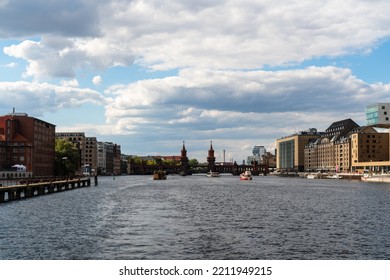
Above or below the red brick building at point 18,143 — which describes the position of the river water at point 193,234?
below

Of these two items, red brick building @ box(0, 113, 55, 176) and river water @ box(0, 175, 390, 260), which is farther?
red brick building @ box(0, 113, 55, 176)

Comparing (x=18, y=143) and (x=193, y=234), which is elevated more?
(x=18, y=143)

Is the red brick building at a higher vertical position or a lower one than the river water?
higher

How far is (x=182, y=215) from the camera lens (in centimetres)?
6806

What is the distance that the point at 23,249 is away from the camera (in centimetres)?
4125

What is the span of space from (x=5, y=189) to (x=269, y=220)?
49.8m

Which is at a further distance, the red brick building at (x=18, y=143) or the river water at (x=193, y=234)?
the red brick building at (x=18, y=143)

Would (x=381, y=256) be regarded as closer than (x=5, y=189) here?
Yes

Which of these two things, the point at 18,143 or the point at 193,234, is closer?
the point at 193,234

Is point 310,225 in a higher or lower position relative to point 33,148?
lower

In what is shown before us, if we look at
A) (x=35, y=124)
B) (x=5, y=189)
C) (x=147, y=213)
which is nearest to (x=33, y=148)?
(x=35, y=124)
